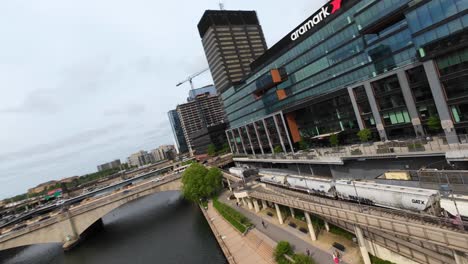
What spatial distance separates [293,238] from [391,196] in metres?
17.6

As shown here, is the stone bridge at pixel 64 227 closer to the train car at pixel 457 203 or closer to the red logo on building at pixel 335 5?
the red logo on building at pixel 335 5

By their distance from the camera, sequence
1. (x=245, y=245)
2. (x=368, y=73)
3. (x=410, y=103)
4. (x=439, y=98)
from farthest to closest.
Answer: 1. (x=368, y=73)
2. (x=410, y=103)
3. (x=245, y=245)
4. (x=439, y=98)

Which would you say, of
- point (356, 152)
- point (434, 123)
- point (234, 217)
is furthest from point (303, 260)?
point (434, 123)

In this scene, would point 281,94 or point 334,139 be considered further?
point 281,94

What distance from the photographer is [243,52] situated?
587 feet

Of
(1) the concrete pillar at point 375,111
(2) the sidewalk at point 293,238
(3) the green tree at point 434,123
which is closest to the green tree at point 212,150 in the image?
(2) the sidewalk at point 293,238

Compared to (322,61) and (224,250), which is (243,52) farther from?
(224,250)

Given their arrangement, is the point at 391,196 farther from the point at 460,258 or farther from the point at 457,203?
the point at 460,258

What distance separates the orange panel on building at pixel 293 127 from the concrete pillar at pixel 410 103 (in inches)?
1496

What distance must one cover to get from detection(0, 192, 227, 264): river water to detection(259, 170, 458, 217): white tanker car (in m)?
21.5

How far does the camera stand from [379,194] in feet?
108

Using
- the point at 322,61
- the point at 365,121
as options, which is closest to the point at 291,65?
the point at 322,61

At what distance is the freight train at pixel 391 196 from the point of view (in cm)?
2541

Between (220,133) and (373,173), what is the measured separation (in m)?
134
